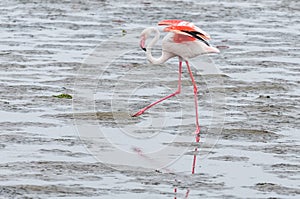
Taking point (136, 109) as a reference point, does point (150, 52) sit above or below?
above

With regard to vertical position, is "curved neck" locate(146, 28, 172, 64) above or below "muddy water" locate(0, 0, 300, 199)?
above

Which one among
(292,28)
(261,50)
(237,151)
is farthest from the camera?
(292,28)

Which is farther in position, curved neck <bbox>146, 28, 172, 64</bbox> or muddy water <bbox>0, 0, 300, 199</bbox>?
curved neck <bbox>146, 28, 172, 64</bbox>

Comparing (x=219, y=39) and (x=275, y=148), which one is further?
(x=219, y=39)

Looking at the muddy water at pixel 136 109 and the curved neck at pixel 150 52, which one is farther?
the curved neck at pixel 150 52

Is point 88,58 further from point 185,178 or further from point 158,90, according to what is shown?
point 185,178

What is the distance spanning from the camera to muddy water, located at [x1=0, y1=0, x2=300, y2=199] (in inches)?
376

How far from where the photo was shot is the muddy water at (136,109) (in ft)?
31.3

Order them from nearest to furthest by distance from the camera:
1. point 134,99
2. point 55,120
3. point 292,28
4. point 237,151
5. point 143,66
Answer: point 237,151 < point 55,120 < point 134,99 < point 143,66 < point 292,28

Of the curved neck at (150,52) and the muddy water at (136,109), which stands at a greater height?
the curved neck at (150,52)

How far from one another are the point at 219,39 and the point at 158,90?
4.65m

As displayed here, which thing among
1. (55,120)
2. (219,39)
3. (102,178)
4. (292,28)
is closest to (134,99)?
(55,120)

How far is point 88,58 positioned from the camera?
16.4m

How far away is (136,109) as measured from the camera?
12.9 m
